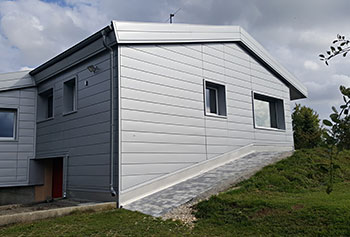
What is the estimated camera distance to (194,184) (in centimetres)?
907

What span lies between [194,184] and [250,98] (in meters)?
5.35

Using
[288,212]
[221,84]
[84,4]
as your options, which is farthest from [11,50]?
[288,212]

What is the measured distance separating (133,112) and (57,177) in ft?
18.0

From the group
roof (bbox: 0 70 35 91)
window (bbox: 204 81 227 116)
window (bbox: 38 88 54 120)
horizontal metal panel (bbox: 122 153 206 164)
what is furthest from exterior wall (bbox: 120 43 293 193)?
roof (bbox: 0 70 35 91)

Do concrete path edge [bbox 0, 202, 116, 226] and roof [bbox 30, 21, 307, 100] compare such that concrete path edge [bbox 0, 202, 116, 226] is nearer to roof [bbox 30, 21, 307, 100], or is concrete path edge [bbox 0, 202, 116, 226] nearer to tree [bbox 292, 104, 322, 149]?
roof [bbox 30, 21, 307, 100]

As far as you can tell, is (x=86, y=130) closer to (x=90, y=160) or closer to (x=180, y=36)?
(x=90, y=160)

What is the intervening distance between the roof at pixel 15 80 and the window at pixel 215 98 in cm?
681

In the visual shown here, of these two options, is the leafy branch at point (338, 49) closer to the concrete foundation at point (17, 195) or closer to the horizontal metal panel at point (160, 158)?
the horizontal metal panel at point (160, 158)

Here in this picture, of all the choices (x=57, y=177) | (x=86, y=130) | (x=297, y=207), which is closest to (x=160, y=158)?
(x=86, y=130)

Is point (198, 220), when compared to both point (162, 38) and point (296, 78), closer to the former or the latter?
point (162, 38)

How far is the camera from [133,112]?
8773 millimetres

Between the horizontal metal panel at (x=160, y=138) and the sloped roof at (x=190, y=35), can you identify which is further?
the sloped roof at (x=190, y=35)

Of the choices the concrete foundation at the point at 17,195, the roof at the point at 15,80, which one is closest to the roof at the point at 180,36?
the roof at the point at 15,80

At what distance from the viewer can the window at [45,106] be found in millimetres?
12434
